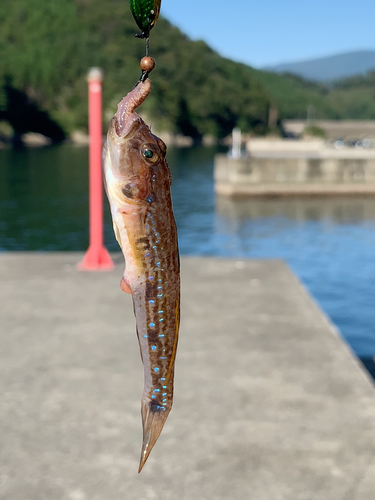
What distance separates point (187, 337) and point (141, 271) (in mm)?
5175

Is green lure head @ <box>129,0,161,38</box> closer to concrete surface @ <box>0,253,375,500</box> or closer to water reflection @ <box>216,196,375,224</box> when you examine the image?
concrete surface @ <box>0,253,375,500</box>

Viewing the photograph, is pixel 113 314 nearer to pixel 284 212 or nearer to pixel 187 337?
pixel 187 337

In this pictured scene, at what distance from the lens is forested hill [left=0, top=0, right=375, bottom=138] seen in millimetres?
84875

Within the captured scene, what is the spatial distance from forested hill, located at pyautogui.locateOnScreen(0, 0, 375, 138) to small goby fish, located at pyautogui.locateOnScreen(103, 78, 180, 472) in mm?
63108

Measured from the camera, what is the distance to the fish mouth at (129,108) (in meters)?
1.12

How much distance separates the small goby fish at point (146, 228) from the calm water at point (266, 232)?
33.6 feet

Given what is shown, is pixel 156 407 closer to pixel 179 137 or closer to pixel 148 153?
pixel 148 153

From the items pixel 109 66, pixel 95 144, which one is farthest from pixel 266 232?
pixel 109 66

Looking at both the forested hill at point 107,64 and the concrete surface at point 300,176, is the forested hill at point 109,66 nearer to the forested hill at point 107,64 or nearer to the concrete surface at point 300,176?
the forested hill at point 107,64

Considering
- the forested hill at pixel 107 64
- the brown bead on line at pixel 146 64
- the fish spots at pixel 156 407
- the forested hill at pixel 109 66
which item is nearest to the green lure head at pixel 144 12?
the brown bead on line at pixel 146 64

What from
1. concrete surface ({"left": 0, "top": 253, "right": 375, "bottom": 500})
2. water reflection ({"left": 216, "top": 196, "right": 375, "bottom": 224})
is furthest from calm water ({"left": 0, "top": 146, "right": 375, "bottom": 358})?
concrete surface ({"left": 0, "top": 253, "right": 375, "bottom": 500})

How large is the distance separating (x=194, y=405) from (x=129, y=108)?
4.03 m

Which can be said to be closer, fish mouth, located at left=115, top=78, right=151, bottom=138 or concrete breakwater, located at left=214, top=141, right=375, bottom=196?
fish mouth, located at left=115, top=78, right=151, bottom=138

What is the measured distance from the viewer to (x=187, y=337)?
20.8 ft
